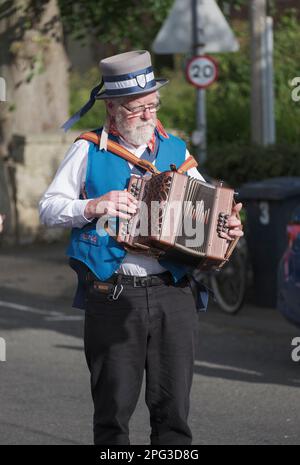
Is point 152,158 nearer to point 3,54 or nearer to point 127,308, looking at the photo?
point 127,308

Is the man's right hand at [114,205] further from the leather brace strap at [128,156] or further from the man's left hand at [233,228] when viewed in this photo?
the man's left hand at [233,228]

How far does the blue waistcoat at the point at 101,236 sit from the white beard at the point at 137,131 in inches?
3.8

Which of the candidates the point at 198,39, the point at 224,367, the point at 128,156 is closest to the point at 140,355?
the point at 128,156

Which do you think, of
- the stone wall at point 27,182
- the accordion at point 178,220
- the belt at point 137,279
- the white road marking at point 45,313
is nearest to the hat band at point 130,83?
the accordion at point 178,220

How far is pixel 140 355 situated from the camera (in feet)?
19.3

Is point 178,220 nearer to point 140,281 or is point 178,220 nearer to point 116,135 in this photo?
point 140,281

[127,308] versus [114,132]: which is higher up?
[114,132]

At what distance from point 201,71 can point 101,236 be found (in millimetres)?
8843

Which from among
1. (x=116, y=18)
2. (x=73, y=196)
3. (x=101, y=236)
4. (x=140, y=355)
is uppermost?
(x=73, y=196)

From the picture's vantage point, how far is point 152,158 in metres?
5.91

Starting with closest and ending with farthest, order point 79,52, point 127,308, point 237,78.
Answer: point 127,308, point 237,78, point 79,52

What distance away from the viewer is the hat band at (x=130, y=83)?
19.0 feet

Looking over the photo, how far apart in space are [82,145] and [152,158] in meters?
0.30

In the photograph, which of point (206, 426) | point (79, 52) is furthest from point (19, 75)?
point (79, 52)
